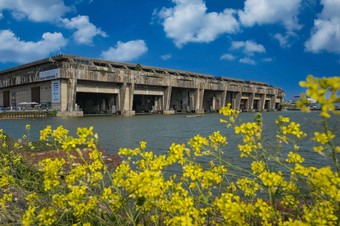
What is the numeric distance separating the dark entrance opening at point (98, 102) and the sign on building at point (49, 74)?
14.1 m

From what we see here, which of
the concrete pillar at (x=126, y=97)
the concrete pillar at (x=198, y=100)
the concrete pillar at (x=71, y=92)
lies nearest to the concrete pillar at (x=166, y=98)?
the concrete pillar at (x=198, y=100)

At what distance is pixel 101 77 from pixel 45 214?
1875 inches

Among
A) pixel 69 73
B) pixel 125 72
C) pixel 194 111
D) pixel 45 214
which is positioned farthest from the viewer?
pixel 194 111

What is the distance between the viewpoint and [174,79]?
61656 mm

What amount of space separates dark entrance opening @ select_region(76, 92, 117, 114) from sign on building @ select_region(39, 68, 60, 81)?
46.2 feet

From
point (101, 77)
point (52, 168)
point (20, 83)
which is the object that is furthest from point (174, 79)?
point (52, 168)

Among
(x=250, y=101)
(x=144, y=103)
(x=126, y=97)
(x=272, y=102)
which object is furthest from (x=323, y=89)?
(x=272, y=102)

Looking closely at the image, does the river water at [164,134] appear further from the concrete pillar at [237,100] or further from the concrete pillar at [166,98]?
the concrete pillar at [237,100]

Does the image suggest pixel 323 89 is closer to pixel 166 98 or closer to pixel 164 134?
pixel 164 134

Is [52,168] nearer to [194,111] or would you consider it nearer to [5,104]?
[194,111]

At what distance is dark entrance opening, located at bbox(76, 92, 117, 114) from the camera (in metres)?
55.5

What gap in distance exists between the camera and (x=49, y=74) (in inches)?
1780

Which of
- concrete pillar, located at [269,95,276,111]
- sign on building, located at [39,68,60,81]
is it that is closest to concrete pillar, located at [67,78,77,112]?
sign on building, located at [39,68,60,81]

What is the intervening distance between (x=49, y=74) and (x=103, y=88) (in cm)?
1036
